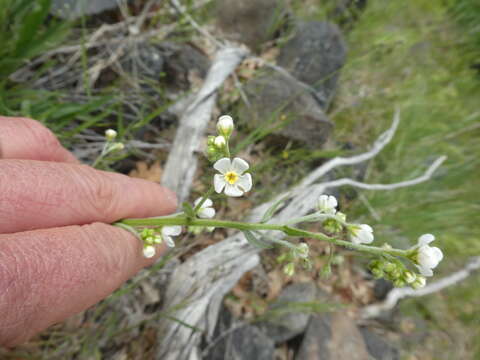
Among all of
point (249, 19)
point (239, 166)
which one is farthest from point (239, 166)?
point (249, 19)

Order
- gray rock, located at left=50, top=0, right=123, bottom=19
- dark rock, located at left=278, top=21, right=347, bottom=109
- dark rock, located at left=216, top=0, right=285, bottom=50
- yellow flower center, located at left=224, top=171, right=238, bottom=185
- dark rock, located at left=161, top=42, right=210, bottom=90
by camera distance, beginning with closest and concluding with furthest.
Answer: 1. yellow flower center, located at left=224, top=171, right=238, bottom=185
2. gray rock, located at left=50, top=0, right=123, bottom=19
3. dark rock, located at left=161, top=42, right=210, bottom=90
4. dark rock, located at left=278, top=21, right=347, bottom=109
5. dark rock, located at left=216, top=0, right=285, bottom=50

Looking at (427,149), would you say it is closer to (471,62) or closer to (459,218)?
(459,218)

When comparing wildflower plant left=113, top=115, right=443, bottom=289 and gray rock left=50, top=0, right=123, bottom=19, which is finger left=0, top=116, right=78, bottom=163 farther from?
gray rock left=50, top=0, right=123, bottom=19

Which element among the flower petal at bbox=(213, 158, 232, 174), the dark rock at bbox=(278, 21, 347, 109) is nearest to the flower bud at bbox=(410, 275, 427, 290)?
the flower petal at bbox=(213, 158, 232, 174)

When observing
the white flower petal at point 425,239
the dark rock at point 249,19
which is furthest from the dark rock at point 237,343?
the dark rock at point 249,19

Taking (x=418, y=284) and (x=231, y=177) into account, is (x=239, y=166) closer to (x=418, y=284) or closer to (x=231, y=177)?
(x=231, y=177)

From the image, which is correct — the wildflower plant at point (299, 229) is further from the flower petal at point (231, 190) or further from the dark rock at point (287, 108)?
the dark rock at point (287, 108)
